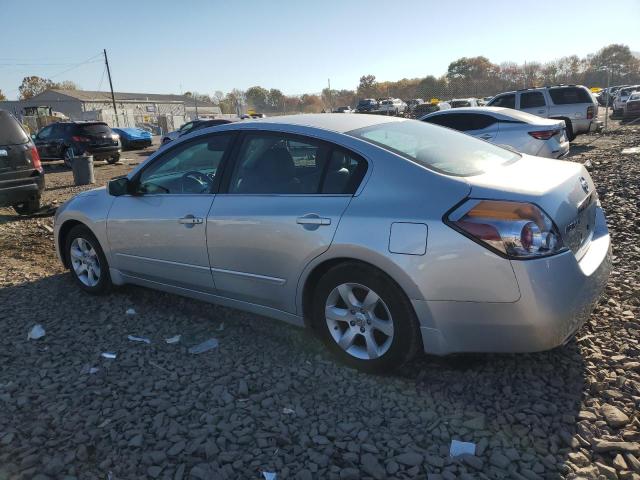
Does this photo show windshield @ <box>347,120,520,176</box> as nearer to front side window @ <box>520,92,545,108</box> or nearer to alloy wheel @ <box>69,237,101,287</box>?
alloy wheel @ <box>69,237,101,287</box>

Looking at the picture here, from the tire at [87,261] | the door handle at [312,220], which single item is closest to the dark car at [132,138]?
the tire at [87,261]

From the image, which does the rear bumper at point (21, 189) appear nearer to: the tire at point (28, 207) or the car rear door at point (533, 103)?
the tire at point (28, 207)

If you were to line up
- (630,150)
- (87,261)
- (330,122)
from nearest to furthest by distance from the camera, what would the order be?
(330,122) < (87,261) < (630,150)

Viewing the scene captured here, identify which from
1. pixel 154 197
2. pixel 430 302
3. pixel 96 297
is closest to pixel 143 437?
pixel 430 302

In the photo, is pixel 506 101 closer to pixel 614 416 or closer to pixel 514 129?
pixel 514 129

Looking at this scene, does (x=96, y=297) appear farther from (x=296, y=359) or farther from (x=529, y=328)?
(x=529, y=328)

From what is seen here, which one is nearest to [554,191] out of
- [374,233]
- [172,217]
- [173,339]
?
[374,233]

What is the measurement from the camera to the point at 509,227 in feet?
8.27

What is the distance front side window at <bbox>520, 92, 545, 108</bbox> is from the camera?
49.9 ft

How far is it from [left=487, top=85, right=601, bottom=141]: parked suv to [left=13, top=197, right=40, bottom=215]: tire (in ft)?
43.7

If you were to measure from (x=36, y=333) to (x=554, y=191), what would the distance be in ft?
12.6

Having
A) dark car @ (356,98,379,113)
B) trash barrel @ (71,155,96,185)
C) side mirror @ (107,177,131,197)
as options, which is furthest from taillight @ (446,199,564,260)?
dark car @ (356,98,379,113)

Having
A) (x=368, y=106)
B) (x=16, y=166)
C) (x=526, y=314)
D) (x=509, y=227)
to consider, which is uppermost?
(x=368, y=106)

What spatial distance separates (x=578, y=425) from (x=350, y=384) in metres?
1.22
